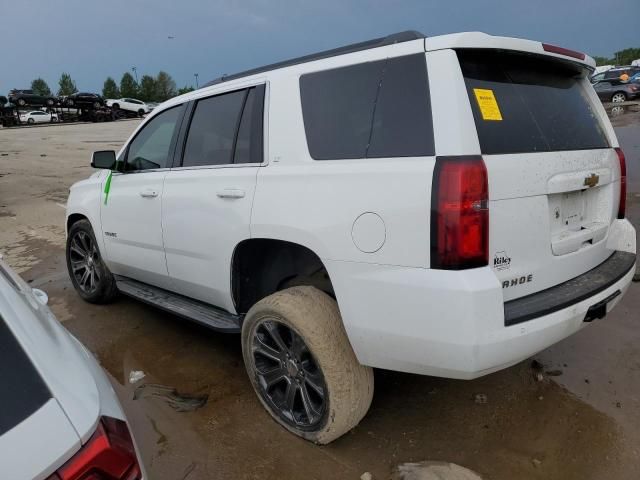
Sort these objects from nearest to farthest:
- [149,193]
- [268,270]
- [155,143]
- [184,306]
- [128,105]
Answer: [268,270]
[184,306]
[149,193]
[155,143]
[128,105]

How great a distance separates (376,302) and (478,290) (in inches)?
17.6

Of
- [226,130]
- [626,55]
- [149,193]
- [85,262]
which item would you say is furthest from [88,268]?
[626,55]

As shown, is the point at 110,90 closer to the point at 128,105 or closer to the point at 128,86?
the point at 128,86

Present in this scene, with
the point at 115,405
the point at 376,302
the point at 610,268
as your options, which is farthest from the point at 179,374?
the point at 610,268

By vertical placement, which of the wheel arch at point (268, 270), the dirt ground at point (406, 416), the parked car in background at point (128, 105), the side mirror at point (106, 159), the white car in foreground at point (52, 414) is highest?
the parked car in background at point (128, 105)

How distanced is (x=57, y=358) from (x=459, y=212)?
1469 millimetres

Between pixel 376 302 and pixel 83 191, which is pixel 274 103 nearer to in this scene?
pixel 376 302

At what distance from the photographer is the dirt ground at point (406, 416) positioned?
2.45m

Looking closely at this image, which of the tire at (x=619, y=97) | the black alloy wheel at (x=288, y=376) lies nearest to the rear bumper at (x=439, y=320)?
the black alloy wheel at (x=288, y=376)

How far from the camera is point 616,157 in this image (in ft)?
9.21

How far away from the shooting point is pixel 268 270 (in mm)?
3021

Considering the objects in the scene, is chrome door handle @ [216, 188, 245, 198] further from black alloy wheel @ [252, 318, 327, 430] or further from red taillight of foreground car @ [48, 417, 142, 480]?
red taillight of foreground car @ [48, 417, 142, 480]

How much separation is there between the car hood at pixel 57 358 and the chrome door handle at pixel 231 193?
1308 mm

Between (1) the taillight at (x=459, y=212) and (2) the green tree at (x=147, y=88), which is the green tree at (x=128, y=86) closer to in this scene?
(2) the green tree at (x=147, y=88)
